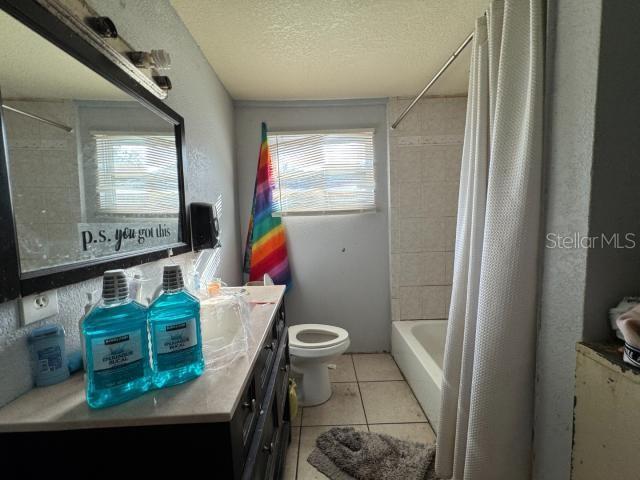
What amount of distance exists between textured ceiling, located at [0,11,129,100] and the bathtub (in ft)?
5.68

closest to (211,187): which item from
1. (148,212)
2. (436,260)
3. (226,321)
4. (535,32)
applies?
(148,212)

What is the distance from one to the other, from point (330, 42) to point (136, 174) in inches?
48.4

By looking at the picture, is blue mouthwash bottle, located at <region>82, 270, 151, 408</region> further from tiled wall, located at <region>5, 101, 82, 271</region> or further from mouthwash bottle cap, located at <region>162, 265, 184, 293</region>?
tiled wall, located at <region>5, 101, 82, 271</region>

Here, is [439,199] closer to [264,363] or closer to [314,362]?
[314,362]

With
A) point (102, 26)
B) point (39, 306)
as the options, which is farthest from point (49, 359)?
point (102, 26)

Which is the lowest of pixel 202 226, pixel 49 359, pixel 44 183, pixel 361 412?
pixel 361 412

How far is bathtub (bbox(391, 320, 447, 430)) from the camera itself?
60.0 inches

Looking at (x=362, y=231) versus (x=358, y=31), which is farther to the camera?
(x=362, y=231)

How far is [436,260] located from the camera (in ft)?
7.32

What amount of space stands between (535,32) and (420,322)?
75.8 inches

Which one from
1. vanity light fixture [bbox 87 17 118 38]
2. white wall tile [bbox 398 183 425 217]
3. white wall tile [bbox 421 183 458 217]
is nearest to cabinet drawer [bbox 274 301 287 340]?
vanity light fixture [bbox 87 17 118 38]

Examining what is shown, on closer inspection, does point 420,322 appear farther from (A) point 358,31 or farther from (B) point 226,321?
(A) point 358,31

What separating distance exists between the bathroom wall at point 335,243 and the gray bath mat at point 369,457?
93 cm

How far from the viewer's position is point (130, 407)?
1.77 ft
